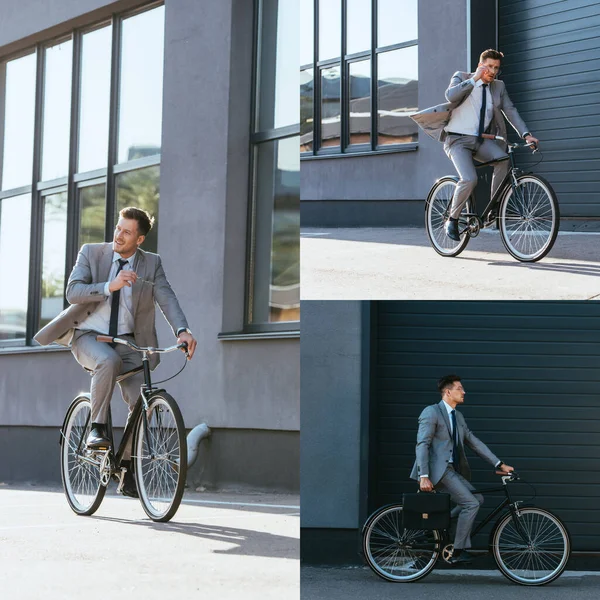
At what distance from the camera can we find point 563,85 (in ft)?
11.4

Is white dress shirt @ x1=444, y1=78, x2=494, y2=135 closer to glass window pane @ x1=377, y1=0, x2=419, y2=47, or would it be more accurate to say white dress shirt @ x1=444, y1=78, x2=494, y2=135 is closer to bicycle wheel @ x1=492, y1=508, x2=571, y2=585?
glass window pane @ x1=377, y1=0, x2=419, y2=47

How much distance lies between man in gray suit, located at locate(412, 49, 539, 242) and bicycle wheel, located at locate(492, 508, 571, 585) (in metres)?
2.01

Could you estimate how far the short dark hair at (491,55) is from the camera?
3.06 m

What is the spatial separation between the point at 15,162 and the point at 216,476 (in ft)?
10.7

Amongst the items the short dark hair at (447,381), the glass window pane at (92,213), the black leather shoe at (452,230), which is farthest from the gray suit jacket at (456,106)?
the glass window pane at (92,213)

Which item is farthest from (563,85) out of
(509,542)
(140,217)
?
(509,542)

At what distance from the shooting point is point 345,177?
97.0 inches

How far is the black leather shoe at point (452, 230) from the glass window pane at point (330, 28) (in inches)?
26.2

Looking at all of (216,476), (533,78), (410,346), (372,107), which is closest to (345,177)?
(372,107)

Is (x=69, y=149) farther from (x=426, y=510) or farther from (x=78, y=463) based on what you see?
(x=426, y=510)

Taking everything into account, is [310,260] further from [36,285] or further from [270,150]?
[36,285]

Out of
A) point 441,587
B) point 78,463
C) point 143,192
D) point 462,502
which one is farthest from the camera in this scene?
point 143,192

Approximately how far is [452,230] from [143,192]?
4696 mm

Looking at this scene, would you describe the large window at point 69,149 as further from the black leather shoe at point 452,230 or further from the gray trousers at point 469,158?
the black leather shoe at point 452,230
